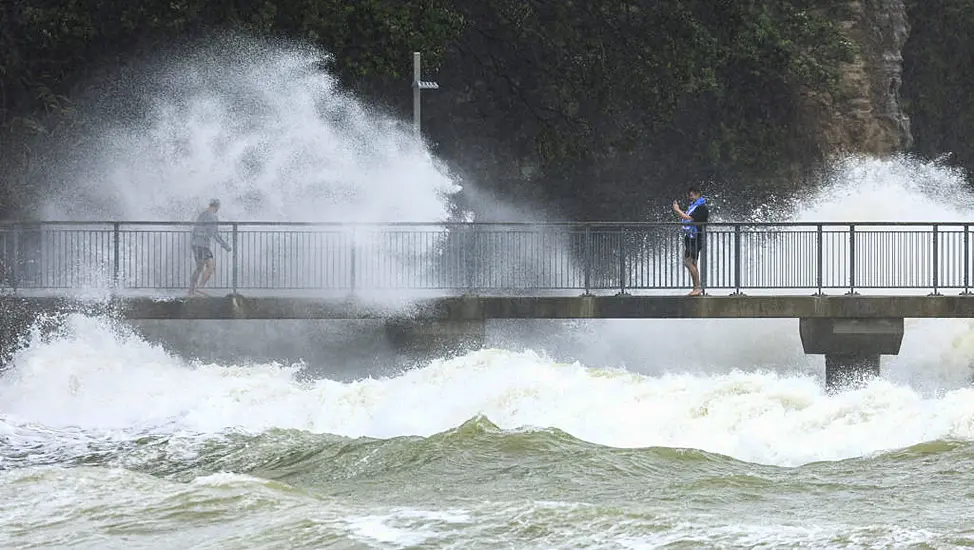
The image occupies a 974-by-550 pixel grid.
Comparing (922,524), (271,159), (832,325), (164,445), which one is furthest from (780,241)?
(922,524)

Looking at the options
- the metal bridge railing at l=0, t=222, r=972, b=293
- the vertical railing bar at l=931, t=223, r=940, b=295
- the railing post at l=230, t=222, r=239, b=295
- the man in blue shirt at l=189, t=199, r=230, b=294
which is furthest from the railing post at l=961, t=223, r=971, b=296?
the man in blue shirt at l=189, t=199, r=230, b=294

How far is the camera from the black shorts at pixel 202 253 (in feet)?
89.1

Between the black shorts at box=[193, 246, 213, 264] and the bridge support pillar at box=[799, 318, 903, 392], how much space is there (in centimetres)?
862

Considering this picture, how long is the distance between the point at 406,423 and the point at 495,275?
20.6ft

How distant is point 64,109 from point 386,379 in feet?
36.7

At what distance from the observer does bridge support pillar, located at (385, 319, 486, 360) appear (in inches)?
1040

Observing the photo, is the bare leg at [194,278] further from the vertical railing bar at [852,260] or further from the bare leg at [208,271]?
the vertical railing bar at [852,260]

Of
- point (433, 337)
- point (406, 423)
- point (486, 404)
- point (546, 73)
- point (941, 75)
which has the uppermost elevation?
point (941, 75)

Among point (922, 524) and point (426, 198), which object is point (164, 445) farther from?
point (426, 198)

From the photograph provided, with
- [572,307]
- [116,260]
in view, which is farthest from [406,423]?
[116,260]

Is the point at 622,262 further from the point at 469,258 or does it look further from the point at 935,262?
the point at 935,262

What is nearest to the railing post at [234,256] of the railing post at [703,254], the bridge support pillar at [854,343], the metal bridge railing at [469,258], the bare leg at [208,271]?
the metal bridge railing at [469,258]

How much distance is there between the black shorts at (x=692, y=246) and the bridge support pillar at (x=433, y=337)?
10.7 feet

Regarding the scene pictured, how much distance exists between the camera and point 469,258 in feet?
90.4
